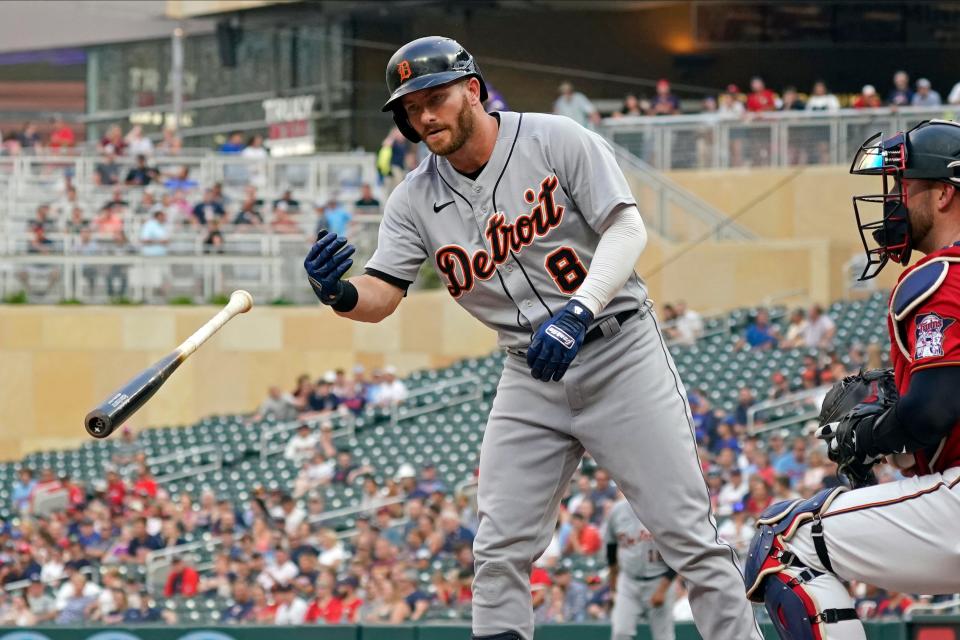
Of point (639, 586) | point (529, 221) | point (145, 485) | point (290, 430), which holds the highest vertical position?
point (529, 221)

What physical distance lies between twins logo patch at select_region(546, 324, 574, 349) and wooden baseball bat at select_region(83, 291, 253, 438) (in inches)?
36.2

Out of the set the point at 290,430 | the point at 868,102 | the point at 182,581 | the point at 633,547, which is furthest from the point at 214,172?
the point at 633,547

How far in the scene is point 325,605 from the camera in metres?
10.5

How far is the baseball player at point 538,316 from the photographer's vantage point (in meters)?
4.41

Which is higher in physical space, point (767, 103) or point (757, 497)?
point (767, 103)

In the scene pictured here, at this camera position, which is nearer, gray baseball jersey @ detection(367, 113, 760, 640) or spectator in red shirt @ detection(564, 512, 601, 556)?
gray baseball jersey @ detection(367, 113, 760, 640)

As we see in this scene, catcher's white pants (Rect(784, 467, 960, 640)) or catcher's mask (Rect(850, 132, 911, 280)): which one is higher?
catcher's mask (Rect(850, 132, 911, 280))

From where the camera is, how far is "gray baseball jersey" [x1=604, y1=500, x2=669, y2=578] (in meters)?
7.71

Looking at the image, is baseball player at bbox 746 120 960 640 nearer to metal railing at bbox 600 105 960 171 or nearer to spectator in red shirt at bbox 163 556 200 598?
spectator in red shirt at bbox 163 556 200 598

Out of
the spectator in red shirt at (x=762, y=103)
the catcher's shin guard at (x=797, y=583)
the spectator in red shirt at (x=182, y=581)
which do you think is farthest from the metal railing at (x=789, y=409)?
the catcher's shin guard at (x=797, y=583)

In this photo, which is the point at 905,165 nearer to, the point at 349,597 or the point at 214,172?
the point at 349,597

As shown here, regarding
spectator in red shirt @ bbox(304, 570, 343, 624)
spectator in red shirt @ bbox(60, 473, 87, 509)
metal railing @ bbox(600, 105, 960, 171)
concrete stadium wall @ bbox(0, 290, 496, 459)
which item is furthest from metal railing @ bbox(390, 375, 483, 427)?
spectator in red shirt @ bbox(304, 570, 343, 624)

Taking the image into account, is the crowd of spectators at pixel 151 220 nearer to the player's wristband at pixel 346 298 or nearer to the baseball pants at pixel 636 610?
the baseball pants at pixel 636 610

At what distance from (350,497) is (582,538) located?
10.6 feet
